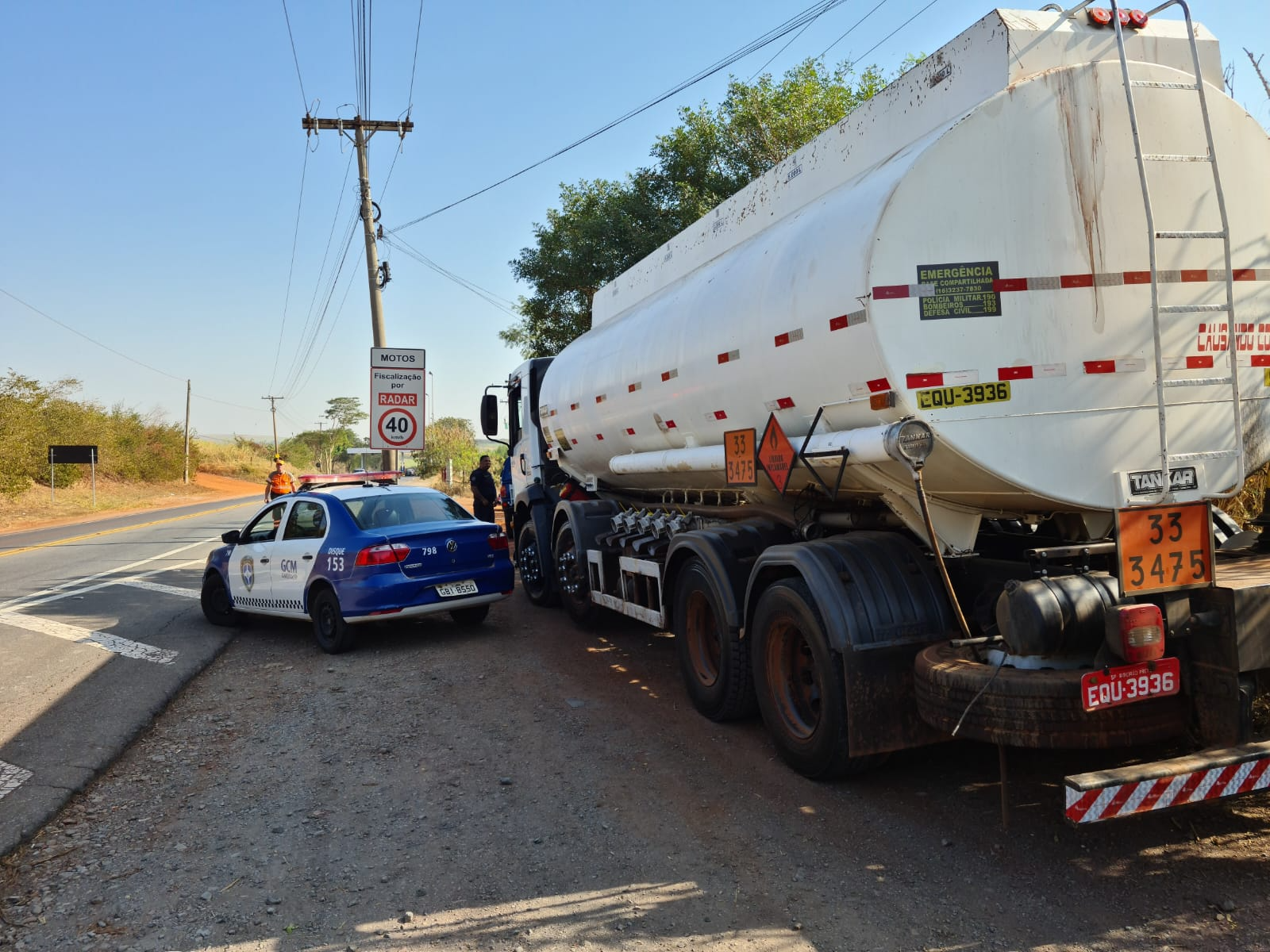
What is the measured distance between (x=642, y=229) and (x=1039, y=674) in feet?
50.8

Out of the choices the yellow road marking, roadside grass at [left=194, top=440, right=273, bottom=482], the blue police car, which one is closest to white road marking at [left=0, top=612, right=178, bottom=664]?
the blue police car

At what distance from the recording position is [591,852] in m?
4.04

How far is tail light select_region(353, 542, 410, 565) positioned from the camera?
326 inches

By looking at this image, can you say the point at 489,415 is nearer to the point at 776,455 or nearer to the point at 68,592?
the point at 68,592

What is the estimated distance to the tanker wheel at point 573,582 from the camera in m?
8.95

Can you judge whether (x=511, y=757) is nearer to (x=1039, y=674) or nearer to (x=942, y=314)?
(x=1039, y=674)

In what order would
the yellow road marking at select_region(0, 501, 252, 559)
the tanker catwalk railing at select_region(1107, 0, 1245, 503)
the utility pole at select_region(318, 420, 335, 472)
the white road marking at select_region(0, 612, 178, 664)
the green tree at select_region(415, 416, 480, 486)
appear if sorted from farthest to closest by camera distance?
the utility pole at select_region(318, 420, 335, 472) < the green tree at select_region(415, 416, 480, 486) < the yellow road marking at select_region(0, 501, 252, 559) < the white road marking at select_region(0, 612, 178, 664) < the tanker catwalk railing at select_region(1107, 0, 1245, 503)

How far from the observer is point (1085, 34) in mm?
4133

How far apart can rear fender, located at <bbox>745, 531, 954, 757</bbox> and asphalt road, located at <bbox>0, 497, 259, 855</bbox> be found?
3998 mm

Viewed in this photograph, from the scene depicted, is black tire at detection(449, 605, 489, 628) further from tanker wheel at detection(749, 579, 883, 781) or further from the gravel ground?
tanker wheel at detection(749, 579, 883, 781)

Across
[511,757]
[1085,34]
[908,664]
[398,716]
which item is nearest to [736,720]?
[511,757]

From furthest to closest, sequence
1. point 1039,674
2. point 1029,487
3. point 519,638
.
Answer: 1. point 519,638
2. point 1029,487
3. point 1039,674

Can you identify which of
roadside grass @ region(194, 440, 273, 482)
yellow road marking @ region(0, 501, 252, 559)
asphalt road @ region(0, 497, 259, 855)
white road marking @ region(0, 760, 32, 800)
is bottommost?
white road marking @ region(0, 760, 32, 800)

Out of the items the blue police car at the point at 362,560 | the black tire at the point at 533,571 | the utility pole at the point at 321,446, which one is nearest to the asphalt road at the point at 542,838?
the blue police car at the point at 362,560
